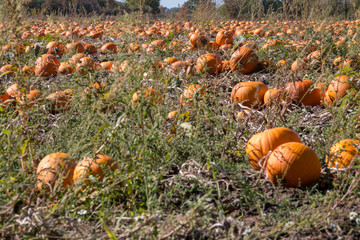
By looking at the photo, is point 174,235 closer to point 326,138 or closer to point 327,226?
point 327,226

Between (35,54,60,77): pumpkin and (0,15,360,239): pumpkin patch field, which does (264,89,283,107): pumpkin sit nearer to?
(0,15,360,239): pumpkin patch field

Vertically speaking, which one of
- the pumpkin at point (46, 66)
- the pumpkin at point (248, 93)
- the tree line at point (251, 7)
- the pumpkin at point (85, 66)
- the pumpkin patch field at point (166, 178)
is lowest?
the pumpkin patch field at point (166, 178)

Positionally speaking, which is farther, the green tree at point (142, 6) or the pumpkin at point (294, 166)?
the green tree at point (142, 6)

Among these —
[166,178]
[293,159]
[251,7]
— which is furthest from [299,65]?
[251,7]

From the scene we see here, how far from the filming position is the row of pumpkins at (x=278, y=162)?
7.16ft

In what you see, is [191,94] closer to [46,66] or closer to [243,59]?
[243,59]

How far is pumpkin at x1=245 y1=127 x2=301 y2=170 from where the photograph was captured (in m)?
2.54

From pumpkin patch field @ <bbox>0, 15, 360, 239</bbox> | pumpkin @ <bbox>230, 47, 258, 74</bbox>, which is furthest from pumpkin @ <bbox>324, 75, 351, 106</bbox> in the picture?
pumpkin @ <bbox>230, 47, 258, 74</bbox>

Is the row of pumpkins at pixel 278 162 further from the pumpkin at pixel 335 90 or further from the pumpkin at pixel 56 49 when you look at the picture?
the pumpkin at pixel 56 49

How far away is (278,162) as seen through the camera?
2.32 meters

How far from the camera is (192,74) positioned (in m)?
4.52

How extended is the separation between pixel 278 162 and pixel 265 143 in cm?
25

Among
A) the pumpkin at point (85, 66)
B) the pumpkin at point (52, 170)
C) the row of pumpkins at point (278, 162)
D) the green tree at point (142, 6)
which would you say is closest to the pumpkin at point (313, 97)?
the row of pumpkins at point (278, 162)

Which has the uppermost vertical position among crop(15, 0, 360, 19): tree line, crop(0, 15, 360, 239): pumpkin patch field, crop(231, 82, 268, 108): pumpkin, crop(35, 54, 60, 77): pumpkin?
crop(15, 0, 360, 19): tree line
